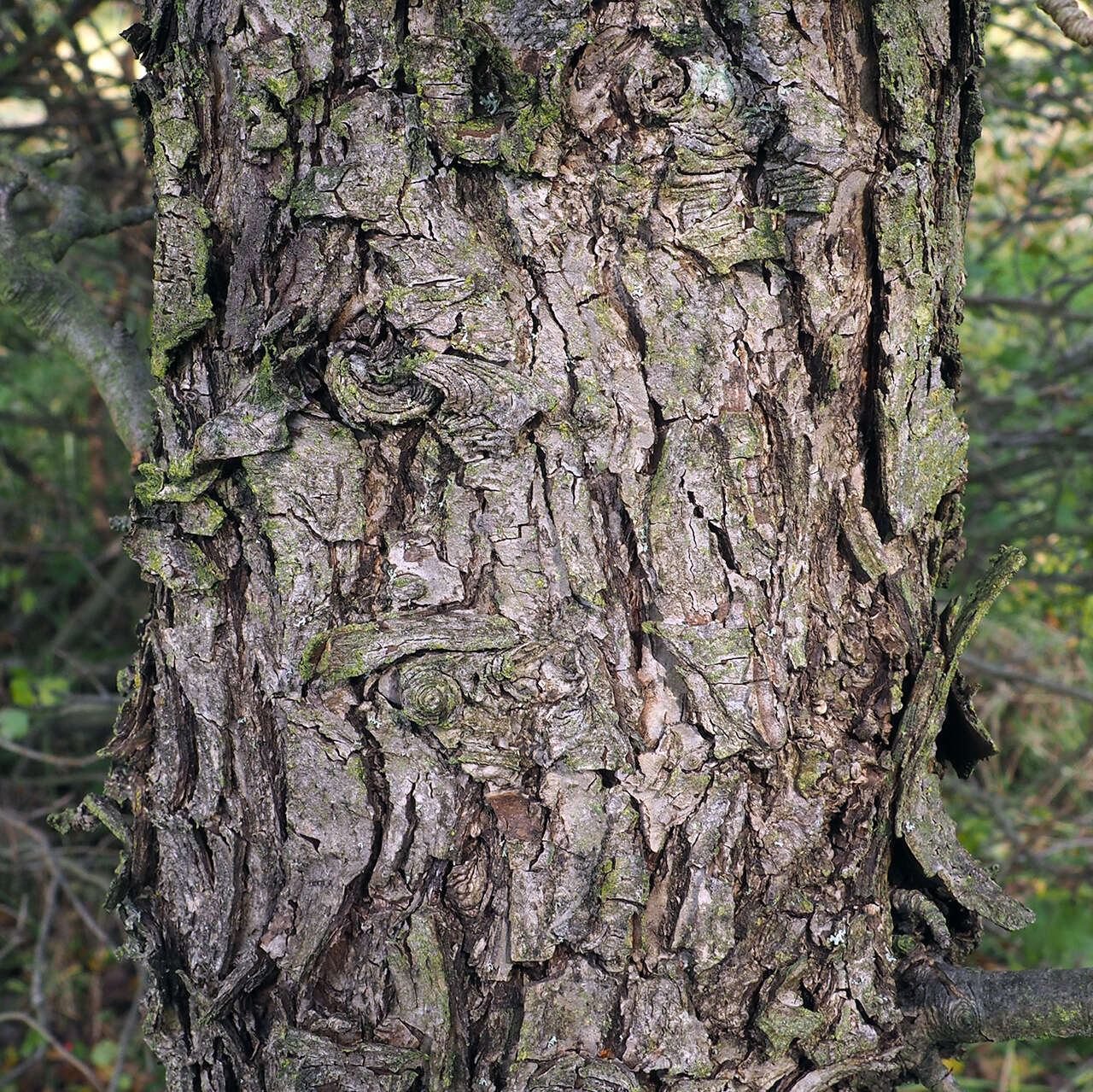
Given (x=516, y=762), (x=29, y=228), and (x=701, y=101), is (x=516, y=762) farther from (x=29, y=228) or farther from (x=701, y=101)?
(x=29, y=228)

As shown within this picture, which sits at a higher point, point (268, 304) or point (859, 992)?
point (268, 304)

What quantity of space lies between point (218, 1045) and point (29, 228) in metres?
2.67

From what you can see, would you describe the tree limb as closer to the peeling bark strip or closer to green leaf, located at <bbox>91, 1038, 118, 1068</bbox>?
the peeling bark strip

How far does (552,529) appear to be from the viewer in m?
0.97

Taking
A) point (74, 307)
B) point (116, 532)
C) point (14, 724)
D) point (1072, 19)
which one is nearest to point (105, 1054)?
point (14, 724)

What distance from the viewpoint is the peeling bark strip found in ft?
3.03

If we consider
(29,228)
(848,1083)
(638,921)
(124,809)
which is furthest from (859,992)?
(29,228)

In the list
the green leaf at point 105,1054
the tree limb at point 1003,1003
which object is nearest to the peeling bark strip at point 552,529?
the tree limb at point 1003,1003

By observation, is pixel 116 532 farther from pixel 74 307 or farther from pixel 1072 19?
pixel 1072 19

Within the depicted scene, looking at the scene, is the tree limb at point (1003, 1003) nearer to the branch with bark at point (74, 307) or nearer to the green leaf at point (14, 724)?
the branch with bark at point (74, 307)

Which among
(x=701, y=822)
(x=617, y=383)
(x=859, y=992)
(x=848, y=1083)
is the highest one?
(x=617, y=383)

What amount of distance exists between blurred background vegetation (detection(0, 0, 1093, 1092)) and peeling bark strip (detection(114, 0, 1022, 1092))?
168 centimetres

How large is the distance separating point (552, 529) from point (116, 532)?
2202 millimetres

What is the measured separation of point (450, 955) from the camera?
1.02 metres
